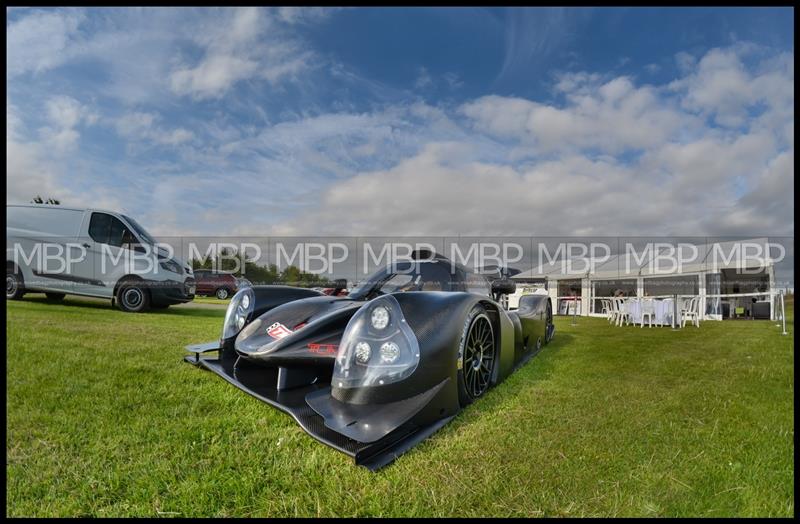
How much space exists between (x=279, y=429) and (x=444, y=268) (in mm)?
2043

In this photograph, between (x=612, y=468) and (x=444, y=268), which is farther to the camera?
(x=444, y=268)

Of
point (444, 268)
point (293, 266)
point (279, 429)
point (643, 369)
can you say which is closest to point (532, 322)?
point (643, 369)

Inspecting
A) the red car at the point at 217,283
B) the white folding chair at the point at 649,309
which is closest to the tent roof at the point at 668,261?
the white folding chair at the point at 649,309

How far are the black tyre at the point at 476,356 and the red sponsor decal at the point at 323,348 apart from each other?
76 centimetres

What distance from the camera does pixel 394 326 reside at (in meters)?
2.13

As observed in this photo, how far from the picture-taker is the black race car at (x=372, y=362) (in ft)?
6.15

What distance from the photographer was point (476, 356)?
2.65m

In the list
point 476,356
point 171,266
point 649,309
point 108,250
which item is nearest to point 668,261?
point 649,309

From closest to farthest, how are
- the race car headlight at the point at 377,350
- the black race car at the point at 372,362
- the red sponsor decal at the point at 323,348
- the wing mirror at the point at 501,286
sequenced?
the black race car at the point at 372,362 → the race car headlight at the point at 377,350 → the red sponsor decal at the point at 323,348 → the wing mirror at the point at 501,286

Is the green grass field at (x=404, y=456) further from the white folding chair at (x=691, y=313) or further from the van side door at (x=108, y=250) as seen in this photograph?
the white folding chair at (x=691, y=313)

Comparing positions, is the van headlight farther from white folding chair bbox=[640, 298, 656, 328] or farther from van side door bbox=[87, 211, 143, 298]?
white folding chair bbox=[640, 298, 656, 328]

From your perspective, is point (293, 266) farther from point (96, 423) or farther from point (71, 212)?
point (96, 423)

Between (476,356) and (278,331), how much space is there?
136cm

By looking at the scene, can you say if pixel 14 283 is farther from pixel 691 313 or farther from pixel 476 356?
pixel 691 313
